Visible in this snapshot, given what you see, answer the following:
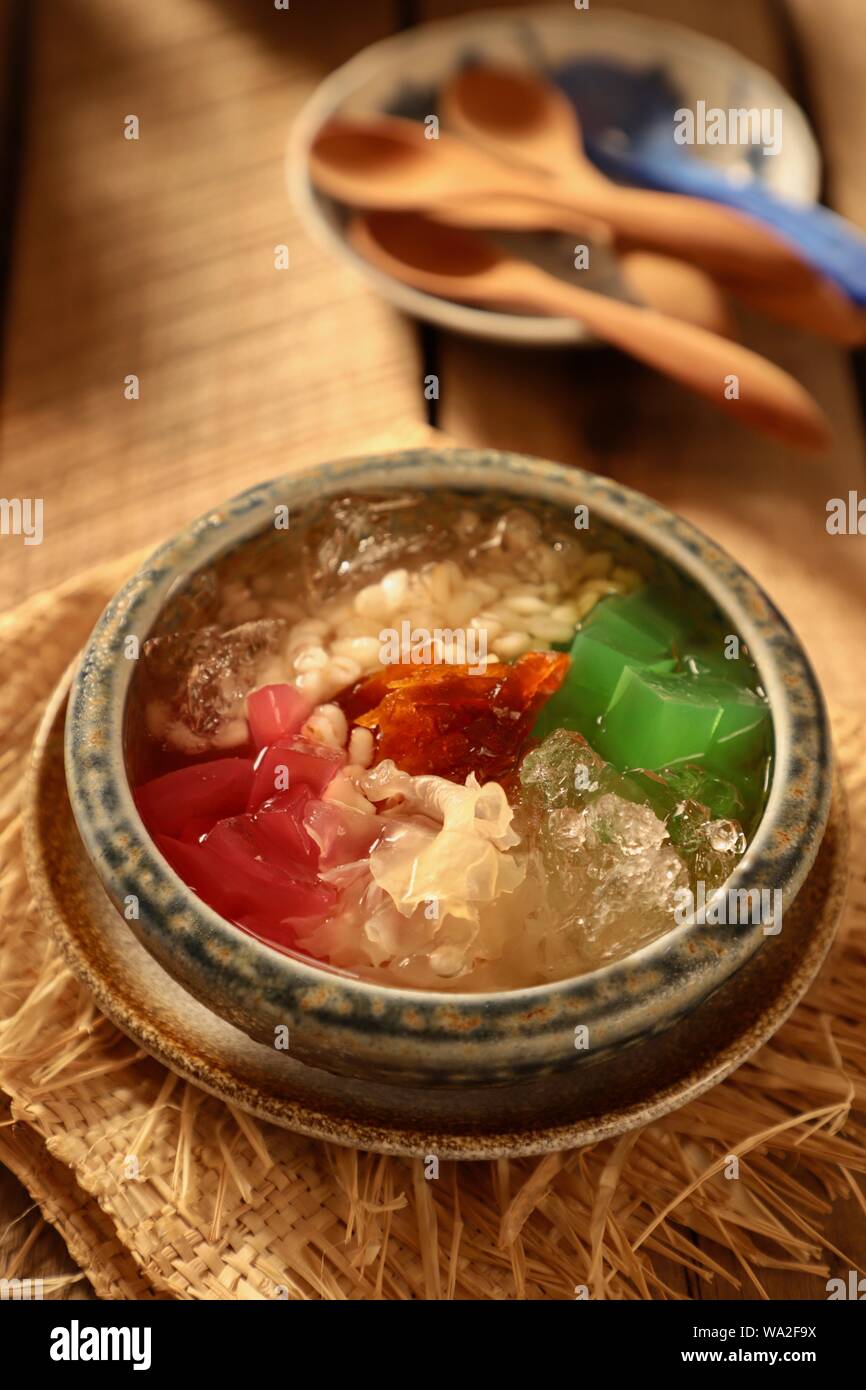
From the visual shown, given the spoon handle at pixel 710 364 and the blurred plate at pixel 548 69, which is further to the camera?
the blurred plate at pixel 548 69

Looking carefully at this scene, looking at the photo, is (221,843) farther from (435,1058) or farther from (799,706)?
(799,706)

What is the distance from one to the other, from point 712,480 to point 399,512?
72 centimetres

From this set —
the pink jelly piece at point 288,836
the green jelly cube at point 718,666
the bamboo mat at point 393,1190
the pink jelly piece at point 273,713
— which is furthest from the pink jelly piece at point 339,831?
the green jelly cube at point 718,666

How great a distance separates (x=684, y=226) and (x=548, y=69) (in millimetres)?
530

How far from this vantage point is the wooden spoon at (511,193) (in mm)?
2023

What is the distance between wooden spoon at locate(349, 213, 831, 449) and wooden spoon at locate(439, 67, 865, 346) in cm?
8

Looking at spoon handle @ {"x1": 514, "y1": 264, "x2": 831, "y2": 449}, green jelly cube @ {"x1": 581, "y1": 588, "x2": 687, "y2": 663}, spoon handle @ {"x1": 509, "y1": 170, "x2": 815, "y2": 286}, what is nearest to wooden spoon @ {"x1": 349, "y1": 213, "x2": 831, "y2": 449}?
spoon handle @ {"x1": 514, "y1": 264, "x2": 831, "y2": 449}

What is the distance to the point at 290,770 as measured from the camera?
1263 mm

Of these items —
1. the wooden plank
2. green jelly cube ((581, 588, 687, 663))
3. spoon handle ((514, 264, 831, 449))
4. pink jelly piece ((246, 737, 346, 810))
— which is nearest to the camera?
pink jelly piece ((246, 737, 346, 810))

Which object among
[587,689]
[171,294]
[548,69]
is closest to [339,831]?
[587,689]

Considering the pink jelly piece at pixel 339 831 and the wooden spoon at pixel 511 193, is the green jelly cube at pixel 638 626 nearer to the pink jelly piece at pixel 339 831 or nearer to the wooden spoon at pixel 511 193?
the pink jelly piece at pixel 339 831

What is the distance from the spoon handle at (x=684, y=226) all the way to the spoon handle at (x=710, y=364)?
153 millimetres

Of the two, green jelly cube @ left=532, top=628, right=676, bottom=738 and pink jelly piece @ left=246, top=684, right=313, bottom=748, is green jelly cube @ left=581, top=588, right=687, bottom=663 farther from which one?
pink jelly piece @ left=246, top=684, right=313, bottom=748

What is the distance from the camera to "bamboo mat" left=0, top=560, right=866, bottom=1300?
115 centimetres
